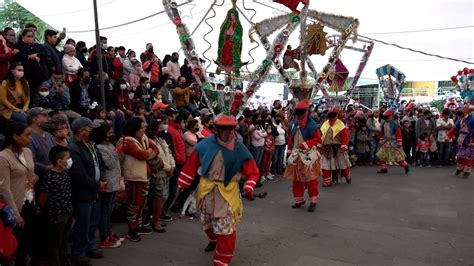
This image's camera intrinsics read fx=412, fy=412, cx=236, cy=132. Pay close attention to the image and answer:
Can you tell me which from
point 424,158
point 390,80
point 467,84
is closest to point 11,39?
point 467,84

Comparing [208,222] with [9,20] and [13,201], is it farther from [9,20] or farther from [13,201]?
[9,20]

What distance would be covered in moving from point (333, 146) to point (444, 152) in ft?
17.6

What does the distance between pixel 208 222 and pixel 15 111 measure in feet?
10.2

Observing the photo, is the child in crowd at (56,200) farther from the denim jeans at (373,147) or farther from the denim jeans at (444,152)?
the denim jeans at (444,152)

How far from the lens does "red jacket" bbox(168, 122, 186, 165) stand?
19.5 feet

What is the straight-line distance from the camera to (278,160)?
10148 mm

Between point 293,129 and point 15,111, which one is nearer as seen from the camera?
point 15,111

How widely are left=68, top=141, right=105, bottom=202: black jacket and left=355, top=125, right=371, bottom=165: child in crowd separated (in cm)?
900

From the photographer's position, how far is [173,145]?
19.5ft

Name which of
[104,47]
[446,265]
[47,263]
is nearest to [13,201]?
[47,263]

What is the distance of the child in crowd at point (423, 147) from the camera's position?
12016 mm

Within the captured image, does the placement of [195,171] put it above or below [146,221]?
above

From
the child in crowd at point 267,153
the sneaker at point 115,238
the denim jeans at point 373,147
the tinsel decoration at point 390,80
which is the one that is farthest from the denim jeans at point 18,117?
the tinsel decoration at point 390,80

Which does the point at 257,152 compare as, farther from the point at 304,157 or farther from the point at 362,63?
the point at 362,63
